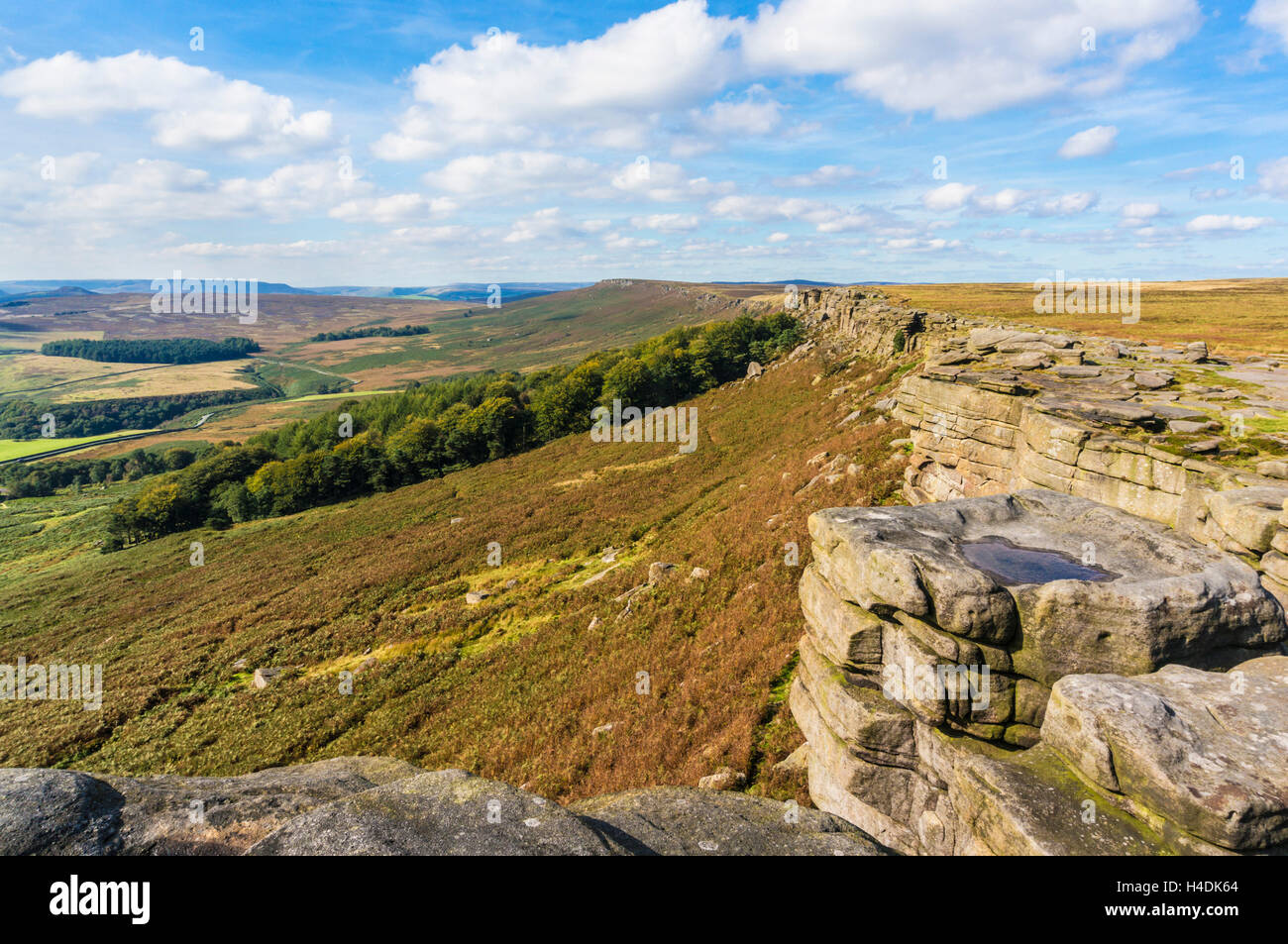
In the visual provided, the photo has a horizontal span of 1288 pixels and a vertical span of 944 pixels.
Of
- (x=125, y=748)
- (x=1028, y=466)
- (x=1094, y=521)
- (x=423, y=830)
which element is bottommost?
(x=125, y=748)

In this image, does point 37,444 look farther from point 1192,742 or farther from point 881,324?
point 1192,742

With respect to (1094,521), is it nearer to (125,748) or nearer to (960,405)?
(960,405)

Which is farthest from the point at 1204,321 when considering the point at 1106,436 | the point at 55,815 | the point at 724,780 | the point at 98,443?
the point at 98,443

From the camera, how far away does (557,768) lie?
13.2 m

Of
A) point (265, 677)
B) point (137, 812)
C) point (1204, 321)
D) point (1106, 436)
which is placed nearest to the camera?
point (137, 812)

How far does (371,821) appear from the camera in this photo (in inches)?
233

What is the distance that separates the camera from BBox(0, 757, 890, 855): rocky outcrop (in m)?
5.52

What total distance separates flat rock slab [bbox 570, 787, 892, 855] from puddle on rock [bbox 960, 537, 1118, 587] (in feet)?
16.5

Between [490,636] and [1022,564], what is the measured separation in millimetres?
20725

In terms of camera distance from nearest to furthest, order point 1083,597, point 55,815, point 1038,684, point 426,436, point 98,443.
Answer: point 55,815, point 1083,597, point 1038,684, point 426,436, point 98,443

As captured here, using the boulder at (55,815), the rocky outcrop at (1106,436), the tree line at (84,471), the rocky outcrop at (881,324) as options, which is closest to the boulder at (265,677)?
the boulder at (55,815)

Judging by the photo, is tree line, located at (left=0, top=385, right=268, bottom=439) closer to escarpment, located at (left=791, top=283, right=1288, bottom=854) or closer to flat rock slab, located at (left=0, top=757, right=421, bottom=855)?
flat rock slab, located at (left=0, top=757, right=421, bottom=855)

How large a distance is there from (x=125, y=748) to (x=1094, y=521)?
31380mm
